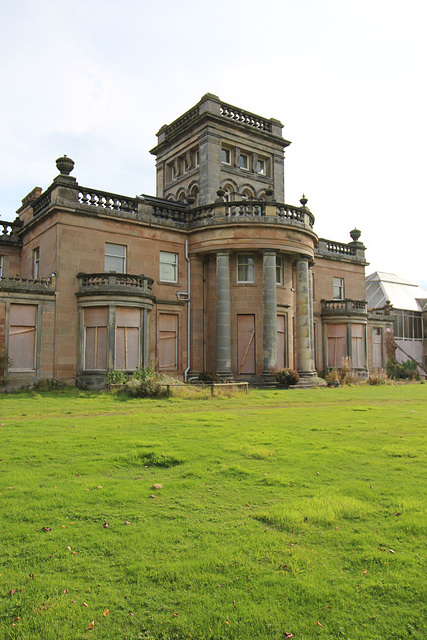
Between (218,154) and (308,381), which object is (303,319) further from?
(218,154)

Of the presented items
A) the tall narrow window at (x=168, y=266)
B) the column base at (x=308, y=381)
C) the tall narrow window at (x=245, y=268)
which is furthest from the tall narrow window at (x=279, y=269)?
the tall narrow window at (x=168, y=266)

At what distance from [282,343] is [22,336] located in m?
12.8

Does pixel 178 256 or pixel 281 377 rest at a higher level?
pixel 178 256

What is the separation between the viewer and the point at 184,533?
471cm

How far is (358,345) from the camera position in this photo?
107 feet

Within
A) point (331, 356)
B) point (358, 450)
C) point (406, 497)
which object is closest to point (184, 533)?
point (406, 497)

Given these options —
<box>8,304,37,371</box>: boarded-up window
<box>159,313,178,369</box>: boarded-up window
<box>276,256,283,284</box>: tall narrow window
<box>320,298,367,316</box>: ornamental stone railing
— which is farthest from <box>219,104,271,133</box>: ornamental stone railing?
<box>8,304,37,371</box>: boarded-up window

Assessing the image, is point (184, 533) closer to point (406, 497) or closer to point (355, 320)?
point (406, 497)

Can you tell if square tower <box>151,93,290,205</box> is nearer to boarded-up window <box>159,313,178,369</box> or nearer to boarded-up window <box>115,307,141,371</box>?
boarded-up window <box>159,313,178,369</box>

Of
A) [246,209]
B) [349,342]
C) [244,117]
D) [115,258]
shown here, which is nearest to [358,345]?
[349,342]

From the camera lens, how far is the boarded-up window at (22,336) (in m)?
20.6

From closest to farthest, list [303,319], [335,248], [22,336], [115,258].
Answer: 1. [22,336]
2. [115,258]
3. [303,319]
4. [335,248]

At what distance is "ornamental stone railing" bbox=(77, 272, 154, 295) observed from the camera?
21453 millimetres

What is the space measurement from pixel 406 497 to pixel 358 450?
243 centimetres
